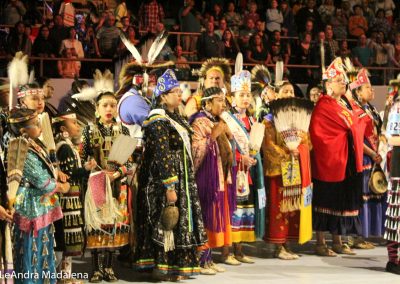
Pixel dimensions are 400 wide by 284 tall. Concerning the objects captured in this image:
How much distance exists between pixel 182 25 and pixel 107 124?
6479 millimetres

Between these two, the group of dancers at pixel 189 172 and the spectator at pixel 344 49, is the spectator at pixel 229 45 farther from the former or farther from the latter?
the group of dancers at pixel 189 172

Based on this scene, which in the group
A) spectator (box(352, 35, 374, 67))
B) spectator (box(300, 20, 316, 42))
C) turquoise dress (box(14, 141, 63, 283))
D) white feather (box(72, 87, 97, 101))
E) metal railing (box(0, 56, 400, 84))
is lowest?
turquoise dress (box(14, 141, 63, 283))

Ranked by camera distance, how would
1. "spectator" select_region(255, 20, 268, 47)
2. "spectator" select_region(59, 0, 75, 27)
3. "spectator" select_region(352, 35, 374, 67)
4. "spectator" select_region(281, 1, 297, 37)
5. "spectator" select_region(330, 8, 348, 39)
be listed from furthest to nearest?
"spectator" select_region(330, 8, 348, 39) < "spectator" select_region(281, 1, 297, 37) < "spectator" select_region(352, 35, 374, 67) < "spectator" select_region(255, 20, 268, 47) < "spectator" select_region(59, 0, 75, 27)

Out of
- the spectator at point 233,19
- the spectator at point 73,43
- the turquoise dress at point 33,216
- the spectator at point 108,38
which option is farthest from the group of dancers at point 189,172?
the spectator at point 233,19

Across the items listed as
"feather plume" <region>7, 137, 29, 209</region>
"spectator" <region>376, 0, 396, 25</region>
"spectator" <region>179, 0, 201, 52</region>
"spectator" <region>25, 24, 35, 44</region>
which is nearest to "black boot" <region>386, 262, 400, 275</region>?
"feather plume" <region>7, 137, 29, 209</region>

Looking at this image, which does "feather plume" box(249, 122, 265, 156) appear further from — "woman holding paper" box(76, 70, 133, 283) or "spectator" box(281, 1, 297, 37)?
"spectator" box(281, 1, 297, 37)

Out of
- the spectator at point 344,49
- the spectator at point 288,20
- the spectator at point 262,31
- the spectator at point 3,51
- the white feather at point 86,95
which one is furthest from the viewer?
the spectator at point 288,20

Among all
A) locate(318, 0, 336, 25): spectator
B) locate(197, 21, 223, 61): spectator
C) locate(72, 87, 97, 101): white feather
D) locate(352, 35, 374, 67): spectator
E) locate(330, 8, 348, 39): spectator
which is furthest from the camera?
locate(318, 0, 336, 25): spectator

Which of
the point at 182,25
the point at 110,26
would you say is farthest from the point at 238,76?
the point at 182,25

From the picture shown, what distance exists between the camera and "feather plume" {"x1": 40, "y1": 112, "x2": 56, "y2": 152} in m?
5.93

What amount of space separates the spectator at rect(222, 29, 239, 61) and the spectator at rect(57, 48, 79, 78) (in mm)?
2330

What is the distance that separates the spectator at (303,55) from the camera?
42.9 ft

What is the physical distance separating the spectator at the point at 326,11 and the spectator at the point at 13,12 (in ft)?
16.8

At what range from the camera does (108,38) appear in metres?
11.1
